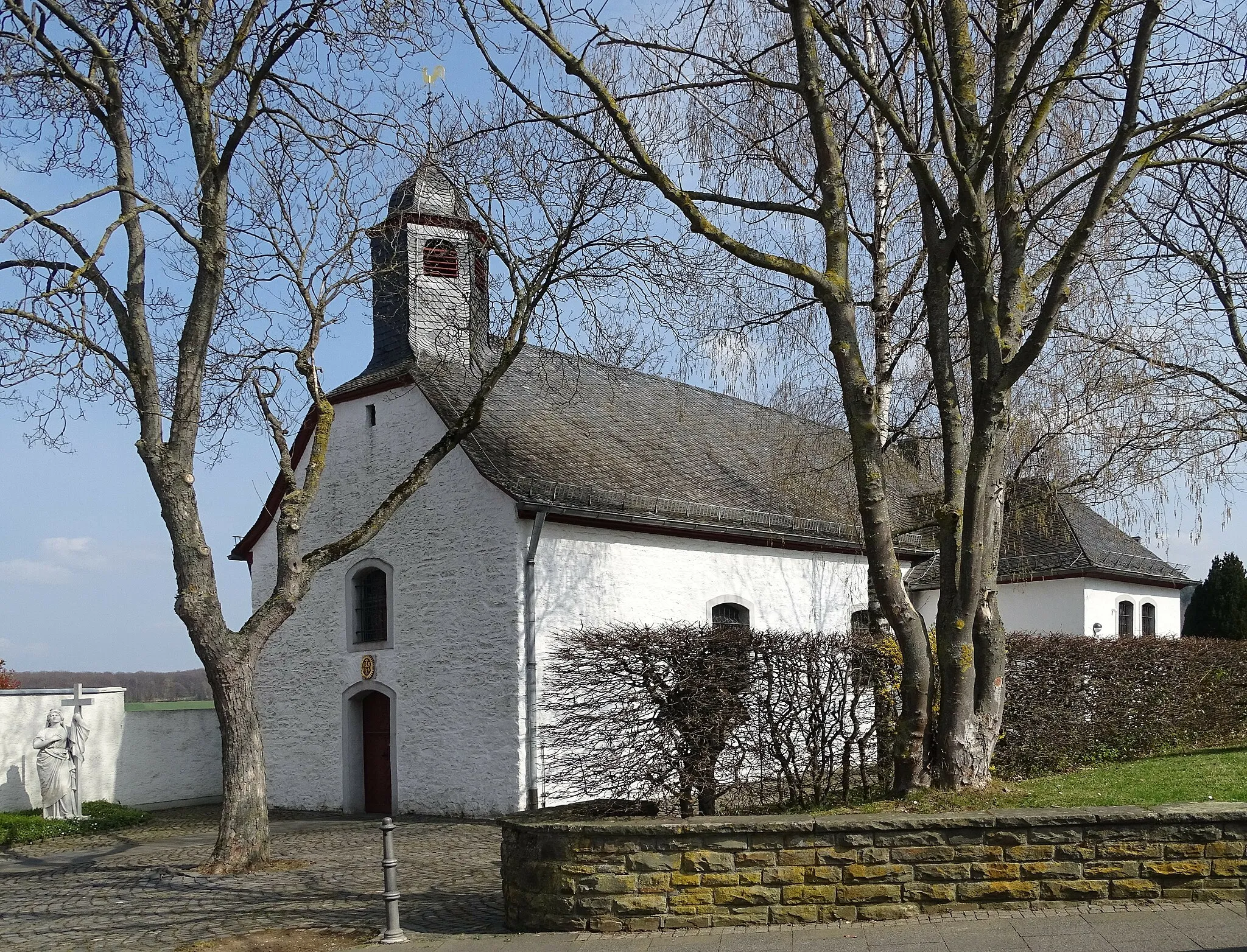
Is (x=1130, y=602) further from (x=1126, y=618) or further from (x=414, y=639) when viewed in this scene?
(x=414, y=639)

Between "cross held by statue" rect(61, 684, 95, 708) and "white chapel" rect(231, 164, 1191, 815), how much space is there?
108 inches

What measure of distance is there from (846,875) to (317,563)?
7.37m

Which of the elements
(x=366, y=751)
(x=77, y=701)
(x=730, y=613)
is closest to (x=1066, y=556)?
(x=730, y=613)

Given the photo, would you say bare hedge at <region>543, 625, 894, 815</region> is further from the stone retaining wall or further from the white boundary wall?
the white boundary wall

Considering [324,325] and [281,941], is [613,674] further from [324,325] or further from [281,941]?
[324,325]

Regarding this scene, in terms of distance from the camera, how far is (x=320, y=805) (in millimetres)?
17938

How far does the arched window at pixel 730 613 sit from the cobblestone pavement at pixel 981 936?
35.5 ft

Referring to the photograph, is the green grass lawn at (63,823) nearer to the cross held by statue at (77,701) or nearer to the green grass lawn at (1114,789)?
the cross held by statue at (77,701)

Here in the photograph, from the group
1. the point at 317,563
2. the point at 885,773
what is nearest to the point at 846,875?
A: the point at 885,773

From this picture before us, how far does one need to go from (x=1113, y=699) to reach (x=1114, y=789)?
15.8ft

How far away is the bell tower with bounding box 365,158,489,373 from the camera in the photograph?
1380 cm

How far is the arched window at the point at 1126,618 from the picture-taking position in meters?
23.5

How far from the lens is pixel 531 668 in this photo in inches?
611

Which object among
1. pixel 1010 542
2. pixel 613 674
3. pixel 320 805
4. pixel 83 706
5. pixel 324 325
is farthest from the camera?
pixel 1010 542
